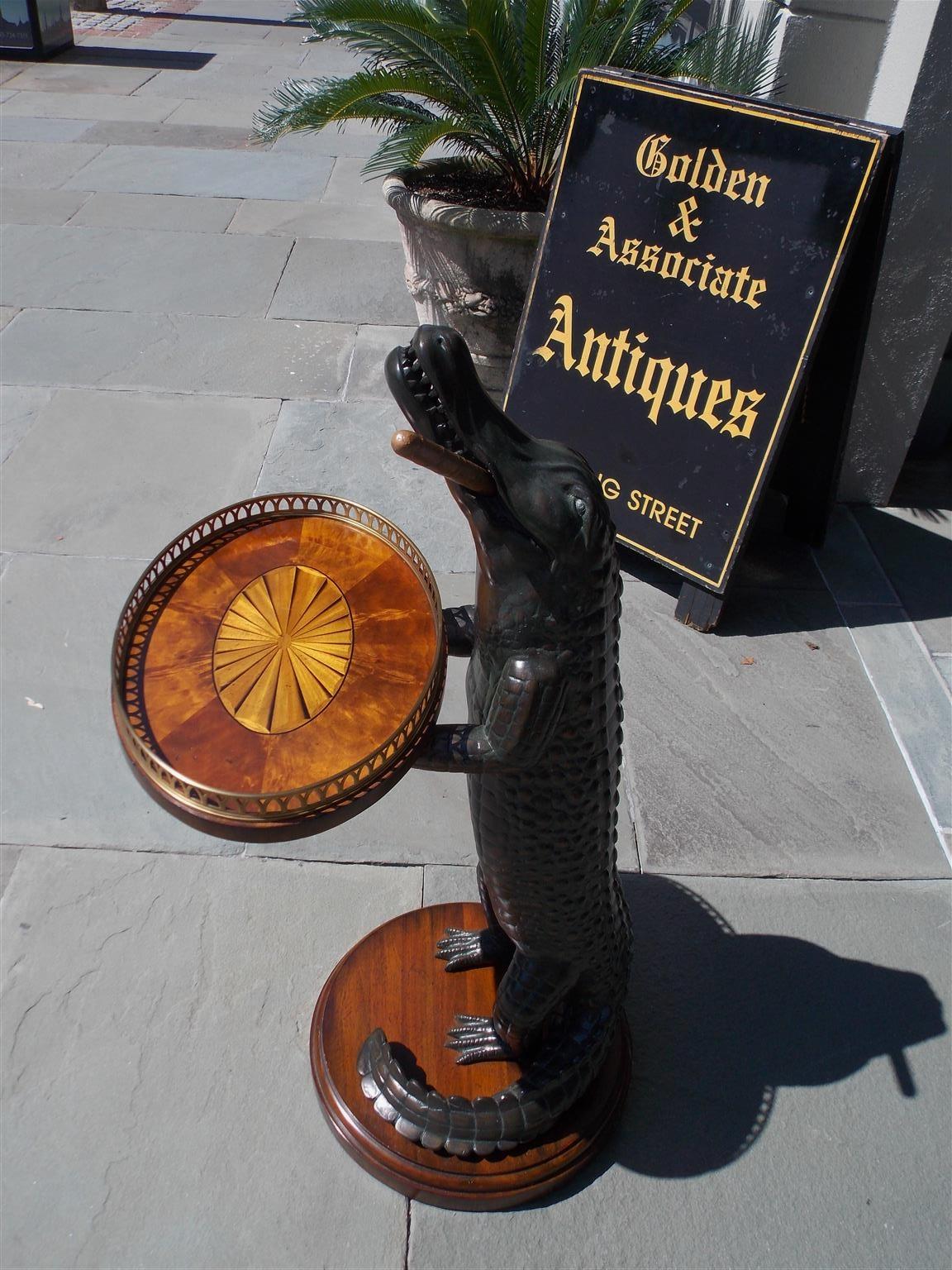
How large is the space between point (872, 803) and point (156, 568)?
8.23 ft

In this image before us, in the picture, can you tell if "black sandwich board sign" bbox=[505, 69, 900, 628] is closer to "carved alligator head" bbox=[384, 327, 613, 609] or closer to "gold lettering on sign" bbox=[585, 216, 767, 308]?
"gold lettering on sign" bbox=[585, 216, 767, 308]

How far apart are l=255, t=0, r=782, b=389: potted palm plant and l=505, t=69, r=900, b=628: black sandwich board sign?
0.71 metres

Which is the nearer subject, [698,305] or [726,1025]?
[726,1025]

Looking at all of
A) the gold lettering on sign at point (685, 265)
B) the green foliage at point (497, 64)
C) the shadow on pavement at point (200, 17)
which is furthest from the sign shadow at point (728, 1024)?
the shadow on pavement at point (200, 17)

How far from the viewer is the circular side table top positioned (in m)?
1.54

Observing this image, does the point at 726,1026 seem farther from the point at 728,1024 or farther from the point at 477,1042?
the point at 477,1042

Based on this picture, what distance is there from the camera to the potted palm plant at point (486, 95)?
174 inches

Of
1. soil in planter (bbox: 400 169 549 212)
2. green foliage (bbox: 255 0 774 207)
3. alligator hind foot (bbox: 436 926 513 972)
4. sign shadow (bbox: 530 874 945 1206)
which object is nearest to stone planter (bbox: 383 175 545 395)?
soil in planter (bbox: 400 169 549 212)

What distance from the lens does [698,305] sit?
3633 mm

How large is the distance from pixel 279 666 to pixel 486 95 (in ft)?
12.7

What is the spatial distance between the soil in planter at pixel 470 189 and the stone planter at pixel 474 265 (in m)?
0.12

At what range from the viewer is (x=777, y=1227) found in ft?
7.23

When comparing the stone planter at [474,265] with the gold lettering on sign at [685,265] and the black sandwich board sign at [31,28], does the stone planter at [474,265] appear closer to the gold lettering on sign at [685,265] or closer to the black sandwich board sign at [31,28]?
the gold lettering on sign at [685,265]

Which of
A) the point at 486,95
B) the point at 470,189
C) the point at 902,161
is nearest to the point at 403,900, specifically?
the point at 902,161
